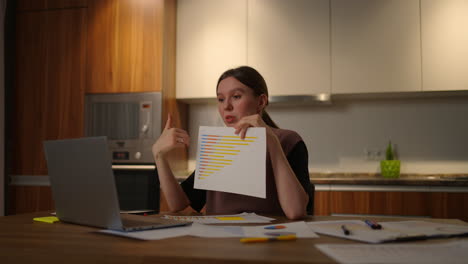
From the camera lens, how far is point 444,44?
283 cm

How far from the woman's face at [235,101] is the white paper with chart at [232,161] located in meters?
0.26

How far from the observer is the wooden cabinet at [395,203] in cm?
248

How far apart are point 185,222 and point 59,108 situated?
8.24 feet

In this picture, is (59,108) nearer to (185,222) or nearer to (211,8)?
(211,8)

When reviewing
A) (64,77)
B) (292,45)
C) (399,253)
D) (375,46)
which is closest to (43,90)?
(64,77)

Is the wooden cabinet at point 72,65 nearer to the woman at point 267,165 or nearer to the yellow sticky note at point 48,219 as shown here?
the woman at point 267,165

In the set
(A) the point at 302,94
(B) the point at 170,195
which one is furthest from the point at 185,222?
(A) the point at 302,94

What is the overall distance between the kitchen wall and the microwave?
0.98m

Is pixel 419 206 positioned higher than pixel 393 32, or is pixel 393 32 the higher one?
pixel 393 32

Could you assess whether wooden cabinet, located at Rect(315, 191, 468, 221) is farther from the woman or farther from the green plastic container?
the woman

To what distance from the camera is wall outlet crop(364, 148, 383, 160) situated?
3.17 m

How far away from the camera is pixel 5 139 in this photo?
3.22 metres

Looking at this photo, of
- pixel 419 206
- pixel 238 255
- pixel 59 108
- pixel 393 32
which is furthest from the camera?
pixel 59 108

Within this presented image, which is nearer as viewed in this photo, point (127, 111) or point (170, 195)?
point (170, 195)
